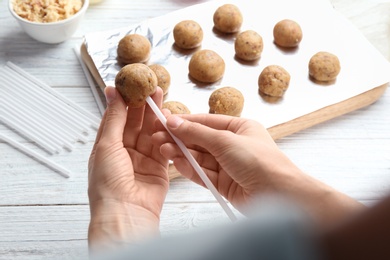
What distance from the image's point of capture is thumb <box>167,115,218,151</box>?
1.01 meters

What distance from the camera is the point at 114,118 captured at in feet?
3.38

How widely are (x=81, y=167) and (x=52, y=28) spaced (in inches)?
19.5

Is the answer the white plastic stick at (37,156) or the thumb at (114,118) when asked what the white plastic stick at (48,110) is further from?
the thumb at (114,118)

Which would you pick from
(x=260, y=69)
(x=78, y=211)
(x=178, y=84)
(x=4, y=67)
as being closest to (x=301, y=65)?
(x=260, y=69)

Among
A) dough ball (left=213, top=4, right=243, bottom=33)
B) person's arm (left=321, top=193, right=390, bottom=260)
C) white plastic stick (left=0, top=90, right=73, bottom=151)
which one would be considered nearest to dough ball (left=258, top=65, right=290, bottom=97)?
dough ball (left=213, top=4, right=243, bottom=33)

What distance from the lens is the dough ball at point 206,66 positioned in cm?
155

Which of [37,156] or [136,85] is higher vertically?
[136,85]

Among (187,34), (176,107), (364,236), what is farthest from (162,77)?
(364,236)

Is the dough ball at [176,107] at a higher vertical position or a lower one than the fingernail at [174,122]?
lower

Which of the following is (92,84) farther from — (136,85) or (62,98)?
(136,85)

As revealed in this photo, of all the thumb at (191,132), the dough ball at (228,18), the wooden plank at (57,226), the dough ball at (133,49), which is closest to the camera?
the thumb at (191,132)

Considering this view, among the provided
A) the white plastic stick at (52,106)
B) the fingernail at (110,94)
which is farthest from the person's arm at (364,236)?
the white plastic stick at (52,106)

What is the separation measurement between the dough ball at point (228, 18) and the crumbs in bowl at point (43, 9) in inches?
19.2

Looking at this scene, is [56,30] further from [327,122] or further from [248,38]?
[327,122]
